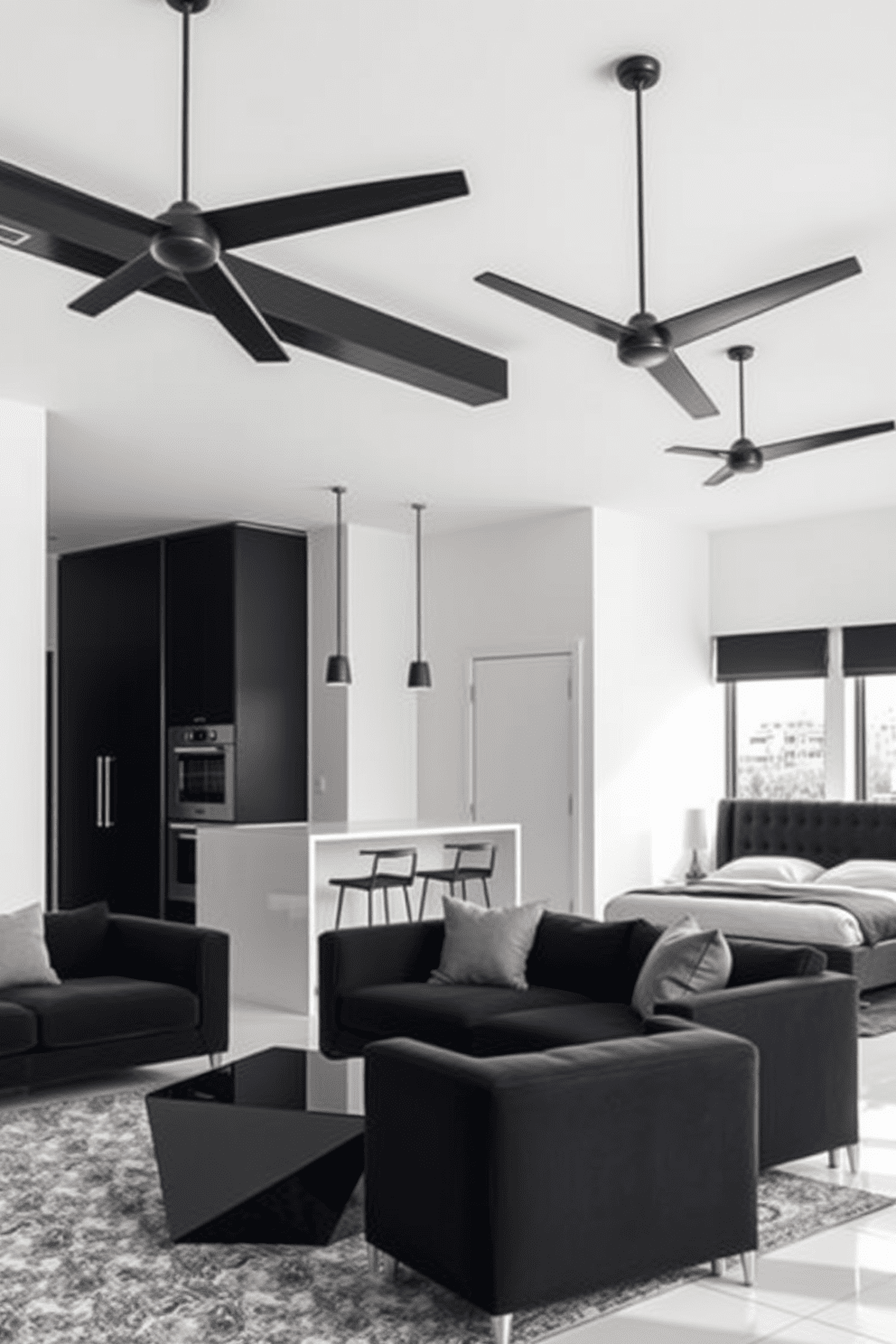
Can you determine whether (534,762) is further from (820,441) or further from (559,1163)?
(559,1163)

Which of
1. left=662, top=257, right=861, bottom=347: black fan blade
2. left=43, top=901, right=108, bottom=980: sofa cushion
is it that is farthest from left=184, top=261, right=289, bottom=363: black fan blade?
left=43, top=901, right=108, bottom=980: sofa cushion

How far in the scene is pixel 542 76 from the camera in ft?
10.8

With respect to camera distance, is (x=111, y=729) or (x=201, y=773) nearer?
(x=201, y=773)

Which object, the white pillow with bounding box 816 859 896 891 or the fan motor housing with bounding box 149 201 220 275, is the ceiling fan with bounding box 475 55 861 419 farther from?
the white pillow with bounding box 816 859 896 891

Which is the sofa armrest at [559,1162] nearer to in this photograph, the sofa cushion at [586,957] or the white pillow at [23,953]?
the sofa cushion at [586,957]

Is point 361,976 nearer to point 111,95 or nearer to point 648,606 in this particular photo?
point 111,95

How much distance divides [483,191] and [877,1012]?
191 inches

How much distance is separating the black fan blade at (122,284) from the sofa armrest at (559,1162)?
2.01 metres

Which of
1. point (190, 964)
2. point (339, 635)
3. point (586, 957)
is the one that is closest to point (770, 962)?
point (586, 957)

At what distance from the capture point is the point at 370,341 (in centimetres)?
493

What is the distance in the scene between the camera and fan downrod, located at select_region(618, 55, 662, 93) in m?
3.19

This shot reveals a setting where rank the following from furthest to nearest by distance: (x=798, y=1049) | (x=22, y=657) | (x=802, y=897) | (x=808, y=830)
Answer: (x=808, y=830) < (x=802, y=897) < (x=22, y=657) < (x=798, y=1049)

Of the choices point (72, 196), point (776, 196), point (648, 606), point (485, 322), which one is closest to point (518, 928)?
point (485, 322)

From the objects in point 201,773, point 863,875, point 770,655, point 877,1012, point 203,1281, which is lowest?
point 877,1012
